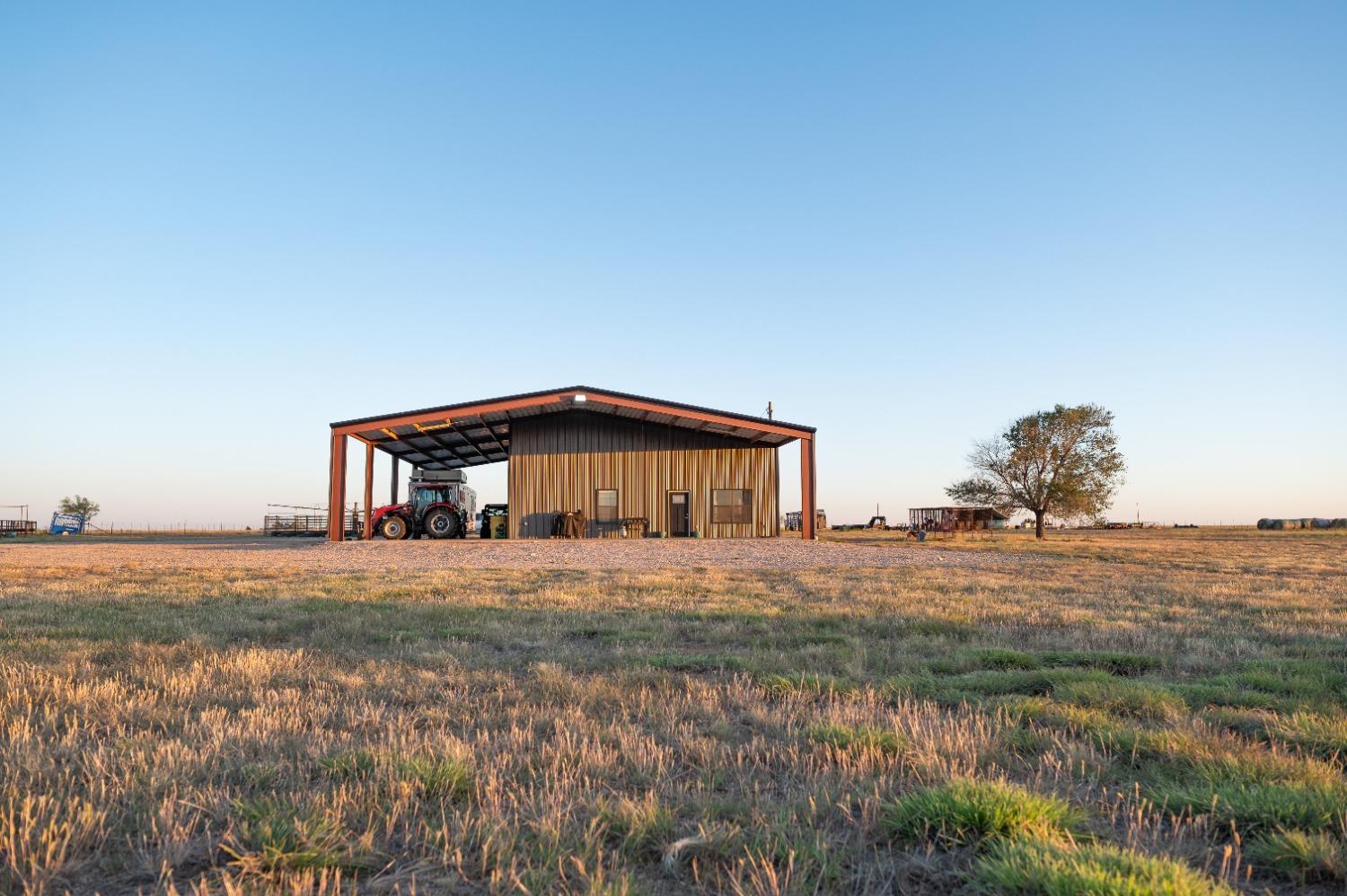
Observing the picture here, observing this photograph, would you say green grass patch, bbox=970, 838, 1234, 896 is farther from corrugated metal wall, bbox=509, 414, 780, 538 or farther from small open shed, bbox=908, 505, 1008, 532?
small open shed, bbox=908, 505, 1008, 532

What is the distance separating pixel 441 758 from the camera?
415cm

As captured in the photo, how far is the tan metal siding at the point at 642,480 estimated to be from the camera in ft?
112

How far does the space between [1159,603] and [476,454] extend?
138 ft

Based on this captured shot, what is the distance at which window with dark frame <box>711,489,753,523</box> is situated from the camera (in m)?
34.1

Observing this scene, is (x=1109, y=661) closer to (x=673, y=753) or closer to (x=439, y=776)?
(x=673, y=753)

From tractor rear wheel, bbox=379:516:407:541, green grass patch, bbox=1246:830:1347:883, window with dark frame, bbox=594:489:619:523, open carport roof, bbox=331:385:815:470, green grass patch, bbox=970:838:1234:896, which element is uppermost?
open carport roof, bbox=331:385:815:470

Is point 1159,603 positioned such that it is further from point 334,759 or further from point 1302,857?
point 334,759

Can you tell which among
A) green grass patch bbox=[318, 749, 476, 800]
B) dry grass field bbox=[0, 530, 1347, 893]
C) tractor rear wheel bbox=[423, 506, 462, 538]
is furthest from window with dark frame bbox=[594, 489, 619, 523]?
green grass patch bbox=[318, 749, 476, 800]

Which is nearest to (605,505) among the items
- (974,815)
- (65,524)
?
(974,815)

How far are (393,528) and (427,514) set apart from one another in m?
1.36

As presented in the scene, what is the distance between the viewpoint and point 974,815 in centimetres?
331

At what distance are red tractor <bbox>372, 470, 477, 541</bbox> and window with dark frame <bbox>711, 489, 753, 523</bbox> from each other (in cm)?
1038

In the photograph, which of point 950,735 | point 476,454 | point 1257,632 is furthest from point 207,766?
point 476,454

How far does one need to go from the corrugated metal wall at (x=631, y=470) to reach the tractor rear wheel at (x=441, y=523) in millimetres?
3190
